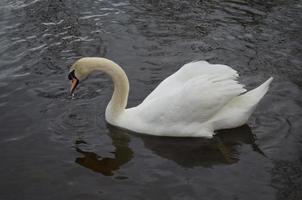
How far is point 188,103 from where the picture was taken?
327 inches

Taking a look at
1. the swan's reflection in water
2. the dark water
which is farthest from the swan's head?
the swan's reflection in water

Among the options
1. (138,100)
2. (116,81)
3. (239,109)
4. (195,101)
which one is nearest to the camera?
(195,101)

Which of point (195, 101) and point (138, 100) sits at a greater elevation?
point (195, 101)

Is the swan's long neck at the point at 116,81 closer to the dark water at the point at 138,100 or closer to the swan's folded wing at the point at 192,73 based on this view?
the dark water at the point at 138,100

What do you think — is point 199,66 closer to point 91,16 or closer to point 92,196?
point 92,196

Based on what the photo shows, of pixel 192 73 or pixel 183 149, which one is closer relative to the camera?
pixel 183 149

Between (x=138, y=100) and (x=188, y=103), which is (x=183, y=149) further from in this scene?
(x=138, y=100)

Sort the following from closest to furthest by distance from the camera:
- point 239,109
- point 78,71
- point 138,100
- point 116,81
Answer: point 239,109
point 78,71
point 116,81
point 138,100

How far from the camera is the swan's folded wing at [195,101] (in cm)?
833

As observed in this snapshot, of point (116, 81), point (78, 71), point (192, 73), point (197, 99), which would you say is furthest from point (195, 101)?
A: point (78, 71)

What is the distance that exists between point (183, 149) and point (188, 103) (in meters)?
0.72

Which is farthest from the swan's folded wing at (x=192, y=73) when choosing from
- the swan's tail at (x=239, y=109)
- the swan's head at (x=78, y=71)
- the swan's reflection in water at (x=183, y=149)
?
the swan's head at (x=78, y=71)

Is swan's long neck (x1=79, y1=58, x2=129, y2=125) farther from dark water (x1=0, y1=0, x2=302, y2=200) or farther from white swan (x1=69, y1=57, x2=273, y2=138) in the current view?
dark water (x1=0, y1=0, x2=302, y2=200)

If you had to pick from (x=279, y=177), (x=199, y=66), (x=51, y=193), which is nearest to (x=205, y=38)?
(x=199, y=66)
